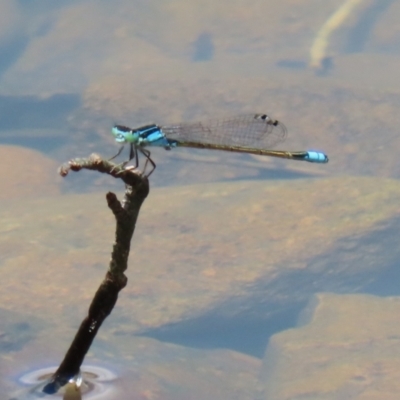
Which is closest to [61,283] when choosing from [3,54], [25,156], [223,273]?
[223,273]

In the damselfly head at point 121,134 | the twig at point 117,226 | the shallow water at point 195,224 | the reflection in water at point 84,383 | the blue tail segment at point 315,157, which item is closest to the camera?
the twig at point 117,226

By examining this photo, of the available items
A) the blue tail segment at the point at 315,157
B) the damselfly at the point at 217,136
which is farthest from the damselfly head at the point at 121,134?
the blue tail segment at the point at 315,157

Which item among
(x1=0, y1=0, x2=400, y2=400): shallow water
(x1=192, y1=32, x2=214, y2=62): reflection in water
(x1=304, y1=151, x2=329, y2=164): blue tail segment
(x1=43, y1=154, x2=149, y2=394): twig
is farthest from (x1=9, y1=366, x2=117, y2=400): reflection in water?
(x1=192, y1=32, x2=214, y2=62): reflection in water

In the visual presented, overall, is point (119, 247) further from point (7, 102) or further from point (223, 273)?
point (7, 102)

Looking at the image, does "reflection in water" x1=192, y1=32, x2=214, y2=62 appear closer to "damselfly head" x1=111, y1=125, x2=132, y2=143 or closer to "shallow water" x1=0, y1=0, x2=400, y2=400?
"shallow water" x1=0, y1=0, x2=400, y2=400

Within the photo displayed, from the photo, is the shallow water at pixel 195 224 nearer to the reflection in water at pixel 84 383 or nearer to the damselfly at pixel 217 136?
the reflection in water at pixel 84 383
